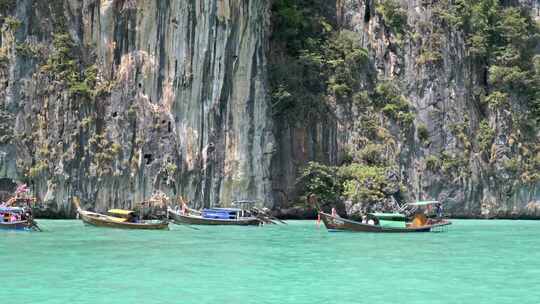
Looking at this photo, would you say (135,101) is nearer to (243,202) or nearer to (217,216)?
(243,202)

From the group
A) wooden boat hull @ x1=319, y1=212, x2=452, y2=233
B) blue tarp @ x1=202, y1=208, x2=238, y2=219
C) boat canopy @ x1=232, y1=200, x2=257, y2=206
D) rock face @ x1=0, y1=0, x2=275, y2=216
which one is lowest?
wooden boat hull @ x1=319, y1=212, x2=452, y2=233

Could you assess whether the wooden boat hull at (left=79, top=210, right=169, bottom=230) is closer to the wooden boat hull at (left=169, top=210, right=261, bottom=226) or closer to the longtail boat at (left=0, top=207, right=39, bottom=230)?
the longtail boat at (left=0, top=207, right=39, bottom=230)

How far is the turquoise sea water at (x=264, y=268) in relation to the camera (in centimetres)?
1838

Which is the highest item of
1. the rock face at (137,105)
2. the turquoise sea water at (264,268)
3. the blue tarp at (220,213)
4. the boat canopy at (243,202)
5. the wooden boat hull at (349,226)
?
the rock face at (137,105)

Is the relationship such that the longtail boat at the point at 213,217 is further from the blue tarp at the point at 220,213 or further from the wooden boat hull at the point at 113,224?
the wooden boat hull at the point at 113,224

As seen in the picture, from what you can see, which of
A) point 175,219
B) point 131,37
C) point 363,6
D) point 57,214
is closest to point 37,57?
point 131,37

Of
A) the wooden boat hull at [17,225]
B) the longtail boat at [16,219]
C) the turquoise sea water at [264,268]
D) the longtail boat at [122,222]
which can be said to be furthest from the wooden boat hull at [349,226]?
the wooden boat hull at [17,225]

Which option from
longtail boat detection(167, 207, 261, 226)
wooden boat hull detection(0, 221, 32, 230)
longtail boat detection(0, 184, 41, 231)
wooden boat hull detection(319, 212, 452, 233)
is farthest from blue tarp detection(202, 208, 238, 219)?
wooden boat hull detection(0, 221, 32, 230)

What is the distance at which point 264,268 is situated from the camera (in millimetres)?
22656

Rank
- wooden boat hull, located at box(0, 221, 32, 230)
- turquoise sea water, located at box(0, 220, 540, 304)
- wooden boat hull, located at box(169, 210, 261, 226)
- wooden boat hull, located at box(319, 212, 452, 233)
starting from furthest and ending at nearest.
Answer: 1. wooden boat hull, located at box(169, 210, 261, 226)
2. wooden boat hull, located at box(319, 212, 452, 233)
3. wooden boat hull, located at box(0, 221, 32, 230)
4. turquoise sea water, located at box(0, 220, 540, 304)

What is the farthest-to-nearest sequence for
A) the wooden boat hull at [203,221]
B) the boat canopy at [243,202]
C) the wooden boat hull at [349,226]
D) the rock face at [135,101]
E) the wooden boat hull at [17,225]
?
the rock face at [135,101] → the boat canopy at [243,202] → the wooden boat hull at [203,221] → the wooden boat hull at [349,226] → the wooden boat hull at [17,225]

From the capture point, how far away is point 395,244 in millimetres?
30594

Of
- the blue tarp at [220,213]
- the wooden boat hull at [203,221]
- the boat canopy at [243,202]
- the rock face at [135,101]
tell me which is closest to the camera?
the wooden boat hull at [203,221]

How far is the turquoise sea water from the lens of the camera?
18.4 metres
